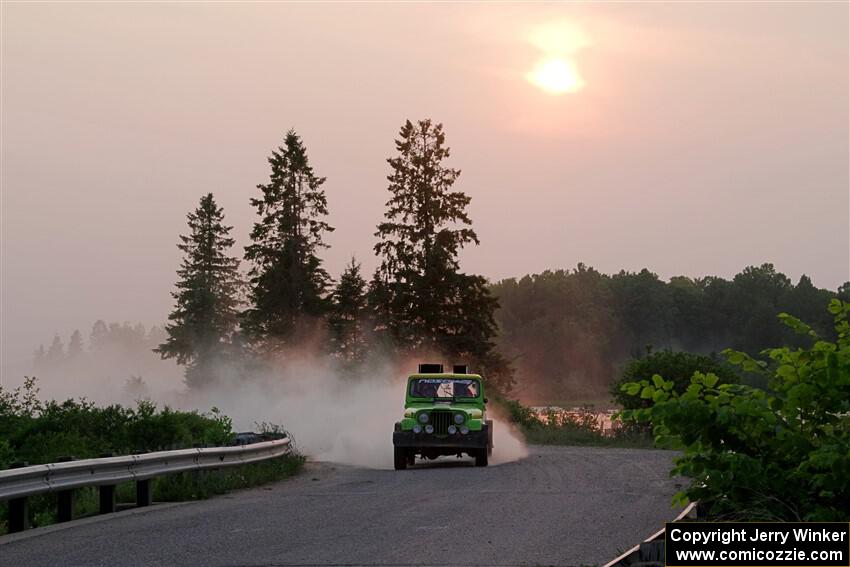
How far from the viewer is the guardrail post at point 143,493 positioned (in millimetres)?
18122

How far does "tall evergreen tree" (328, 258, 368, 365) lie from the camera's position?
79125 mm

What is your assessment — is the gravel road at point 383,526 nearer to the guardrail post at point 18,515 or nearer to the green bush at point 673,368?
the guardrail post at point 18,515

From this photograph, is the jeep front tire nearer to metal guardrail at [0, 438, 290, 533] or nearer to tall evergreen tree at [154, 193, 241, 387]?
metal guardrail at [0, 438, 290, 533]

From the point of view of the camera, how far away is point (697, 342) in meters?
169

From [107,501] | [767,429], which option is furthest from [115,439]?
[767,429]

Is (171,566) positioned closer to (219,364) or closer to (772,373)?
(772,373)

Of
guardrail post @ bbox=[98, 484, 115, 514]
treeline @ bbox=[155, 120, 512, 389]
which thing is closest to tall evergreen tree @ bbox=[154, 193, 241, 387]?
treeline @ bbox=[155, 120, 512, 389]

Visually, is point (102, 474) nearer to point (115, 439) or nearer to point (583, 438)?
point (115, 439)

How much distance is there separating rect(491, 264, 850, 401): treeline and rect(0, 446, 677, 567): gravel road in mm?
135375

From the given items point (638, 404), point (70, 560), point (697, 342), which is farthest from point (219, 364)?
point (697, 342)

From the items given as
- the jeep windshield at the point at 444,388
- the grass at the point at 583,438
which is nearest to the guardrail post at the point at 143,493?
the jeep windshield at the point at 444,388

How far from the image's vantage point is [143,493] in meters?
18.2

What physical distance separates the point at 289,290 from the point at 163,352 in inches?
724

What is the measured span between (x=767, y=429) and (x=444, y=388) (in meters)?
20.1
